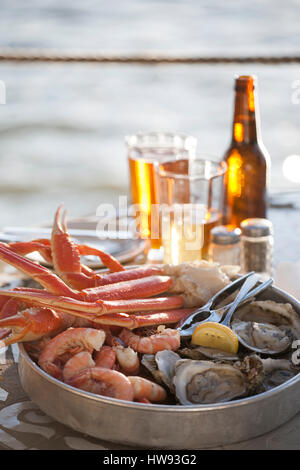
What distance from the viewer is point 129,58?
7.59 feet

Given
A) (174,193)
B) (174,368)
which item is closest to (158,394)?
(174,368)

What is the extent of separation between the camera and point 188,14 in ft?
35.4

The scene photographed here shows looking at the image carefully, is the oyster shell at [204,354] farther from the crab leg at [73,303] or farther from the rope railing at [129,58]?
the rope railing at [129,58]

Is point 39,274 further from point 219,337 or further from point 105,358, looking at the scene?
point 219,337

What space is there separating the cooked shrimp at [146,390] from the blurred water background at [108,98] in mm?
3220

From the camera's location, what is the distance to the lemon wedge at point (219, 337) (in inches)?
34.1

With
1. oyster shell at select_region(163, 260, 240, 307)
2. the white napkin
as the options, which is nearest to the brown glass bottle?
the white napkin

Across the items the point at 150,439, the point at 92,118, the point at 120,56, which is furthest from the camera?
the point at 92,118

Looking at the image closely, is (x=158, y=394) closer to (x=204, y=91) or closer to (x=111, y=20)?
(x=204, y=91)

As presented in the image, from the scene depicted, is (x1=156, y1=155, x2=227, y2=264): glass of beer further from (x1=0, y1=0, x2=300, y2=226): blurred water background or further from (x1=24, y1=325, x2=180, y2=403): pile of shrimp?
(x1=0, y1=0, x2=300, y2=226): blurred water background

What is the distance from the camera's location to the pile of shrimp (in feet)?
2.57

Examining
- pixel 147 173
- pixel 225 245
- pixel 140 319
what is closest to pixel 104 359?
pixel 140 319

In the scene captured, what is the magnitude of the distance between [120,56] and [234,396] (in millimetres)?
1781

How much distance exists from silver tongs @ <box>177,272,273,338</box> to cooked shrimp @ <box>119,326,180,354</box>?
3cm
